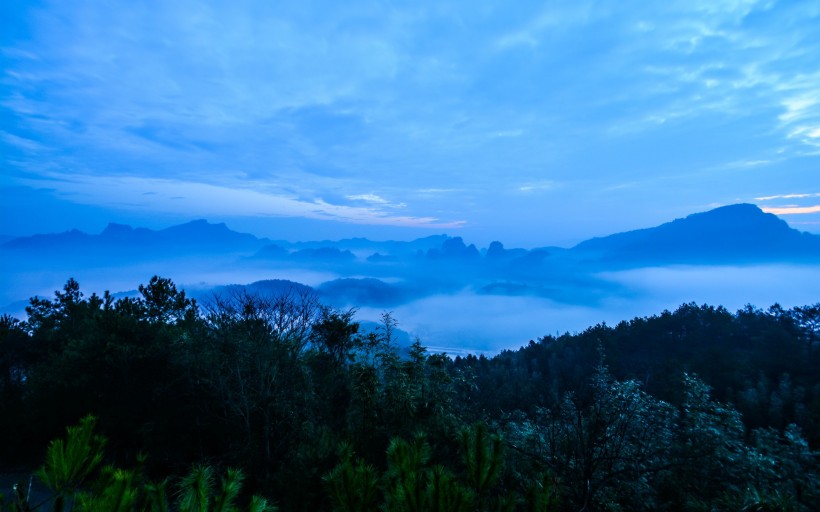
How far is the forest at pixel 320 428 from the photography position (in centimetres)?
236

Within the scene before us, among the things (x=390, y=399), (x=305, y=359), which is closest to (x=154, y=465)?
(x=305, y=359)

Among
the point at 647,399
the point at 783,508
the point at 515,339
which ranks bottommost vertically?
the point at 515,339

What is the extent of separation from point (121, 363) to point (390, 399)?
9848 mm

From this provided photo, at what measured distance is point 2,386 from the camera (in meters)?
15.7

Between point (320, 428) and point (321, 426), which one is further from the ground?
point (320, 428)

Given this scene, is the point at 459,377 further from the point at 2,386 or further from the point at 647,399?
the point at 2,386

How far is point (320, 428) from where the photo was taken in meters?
6.78

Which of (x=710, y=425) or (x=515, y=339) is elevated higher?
(x=710, y=425)

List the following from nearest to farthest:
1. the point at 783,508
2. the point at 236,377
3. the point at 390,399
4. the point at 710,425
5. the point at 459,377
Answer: the point at 783,508 → the point at 710,425 → the point at 390,399 → the point at 459,377 → the point at 236,377

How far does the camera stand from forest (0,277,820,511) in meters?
2.36

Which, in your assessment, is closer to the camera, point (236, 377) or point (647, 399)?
point (647, 399)

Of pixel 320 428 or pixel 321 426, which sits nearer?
pixel 320 428

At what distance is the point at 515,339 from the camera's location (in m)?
182

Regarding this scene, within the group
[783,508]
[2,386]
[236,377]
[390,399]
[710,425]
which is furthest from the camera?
[2,386]
